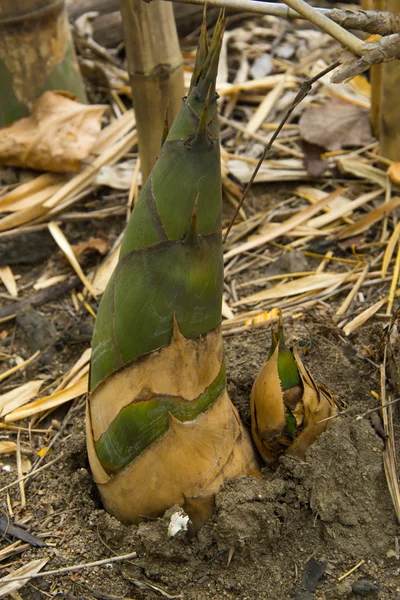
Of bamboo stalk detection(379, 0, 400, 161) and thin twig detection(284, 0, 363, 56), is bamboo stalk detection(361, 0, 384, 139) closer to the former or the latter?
bamboo stalk detection(379, 0, 400, 161)

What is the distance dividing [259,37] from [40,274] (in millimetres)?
2115

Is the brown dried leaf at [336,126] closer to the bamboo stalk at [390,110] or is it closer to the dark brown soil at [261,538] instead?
the bamboo stalk at [390,110]

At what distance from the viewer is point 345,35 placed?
116cm

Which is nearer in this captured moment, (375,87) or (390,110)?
(390,110)

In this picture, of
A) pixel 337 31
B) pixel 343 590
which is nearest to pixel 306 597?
pixel 343 590

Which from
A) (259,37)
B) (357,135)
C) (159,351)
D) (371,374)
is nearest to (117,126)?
(357,135)

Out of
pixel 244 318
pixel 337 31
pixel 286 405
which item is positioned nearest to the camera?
pixel 337 31

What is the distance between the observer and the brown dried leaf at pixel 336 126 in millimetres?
2923

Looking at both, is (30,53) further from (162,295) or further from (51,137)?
(162,295)

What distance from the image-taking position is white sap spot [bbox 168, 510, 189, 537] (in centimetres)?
139

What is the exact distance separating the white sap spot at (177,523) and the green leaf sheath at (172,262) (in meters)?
0.15

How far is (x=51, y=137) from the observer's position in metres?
2.69

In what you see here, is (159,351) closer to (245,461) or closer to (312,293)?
(245,461)

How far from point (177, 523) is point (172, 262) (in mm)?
526
